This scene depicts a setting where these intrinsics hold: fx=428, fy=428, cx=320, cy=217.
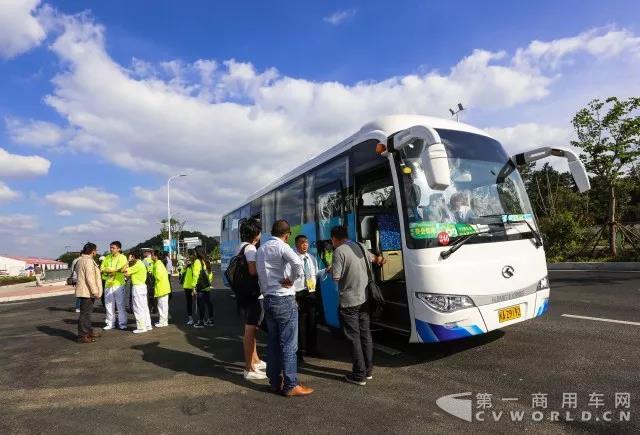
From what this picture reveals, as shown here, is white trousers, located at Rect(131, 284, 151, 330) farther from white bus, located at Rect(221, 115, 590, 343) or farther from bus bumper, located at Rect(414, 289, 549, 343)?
bus bumper, located at Rect(414, 289, 549, 343)

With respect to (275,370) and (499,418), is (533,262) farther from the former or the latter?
(275,370)

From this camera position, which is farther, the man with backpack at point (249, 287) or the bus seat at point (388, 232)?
the bus seat at point (388, 232)

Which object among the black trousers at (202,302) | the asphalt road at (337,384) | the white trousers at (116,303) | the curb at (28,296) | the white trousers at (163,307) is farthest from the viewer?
the curb at (28,296)

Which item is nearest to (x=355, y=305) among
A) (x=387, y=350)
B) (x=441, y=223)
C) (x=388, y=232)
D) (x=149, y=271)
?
(x=441, y=223)

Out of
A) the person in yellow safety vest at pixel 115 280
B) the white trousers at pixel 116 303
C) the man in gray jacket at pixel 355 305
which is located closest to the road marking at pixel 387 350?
the man in gray jacket at pixel 355 305

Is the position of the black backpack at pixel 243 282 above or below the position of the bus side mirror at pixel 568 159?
below

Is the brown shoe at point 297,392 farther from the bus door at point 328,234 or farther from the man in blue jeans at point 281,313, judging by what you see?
the bus door at point 328,234

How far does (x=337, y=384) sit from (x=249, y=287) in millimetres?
1530

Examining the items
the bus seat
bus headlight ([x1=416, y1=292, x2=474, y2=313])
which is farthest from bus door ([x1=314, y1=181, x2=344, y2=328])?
bus headlight ([x1=416, y1=292, x2=474, y2=313])

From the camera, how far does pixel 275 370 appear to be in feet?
15.5

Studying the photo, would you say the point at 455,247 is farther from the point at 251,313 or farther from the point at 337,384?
the point at 251,313

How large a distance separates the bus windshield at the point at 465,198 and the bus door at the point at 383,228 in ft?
1.24

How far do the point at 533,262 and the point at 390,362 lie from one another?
7.45 feet

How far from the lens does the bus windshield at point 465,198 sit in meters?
5.25
